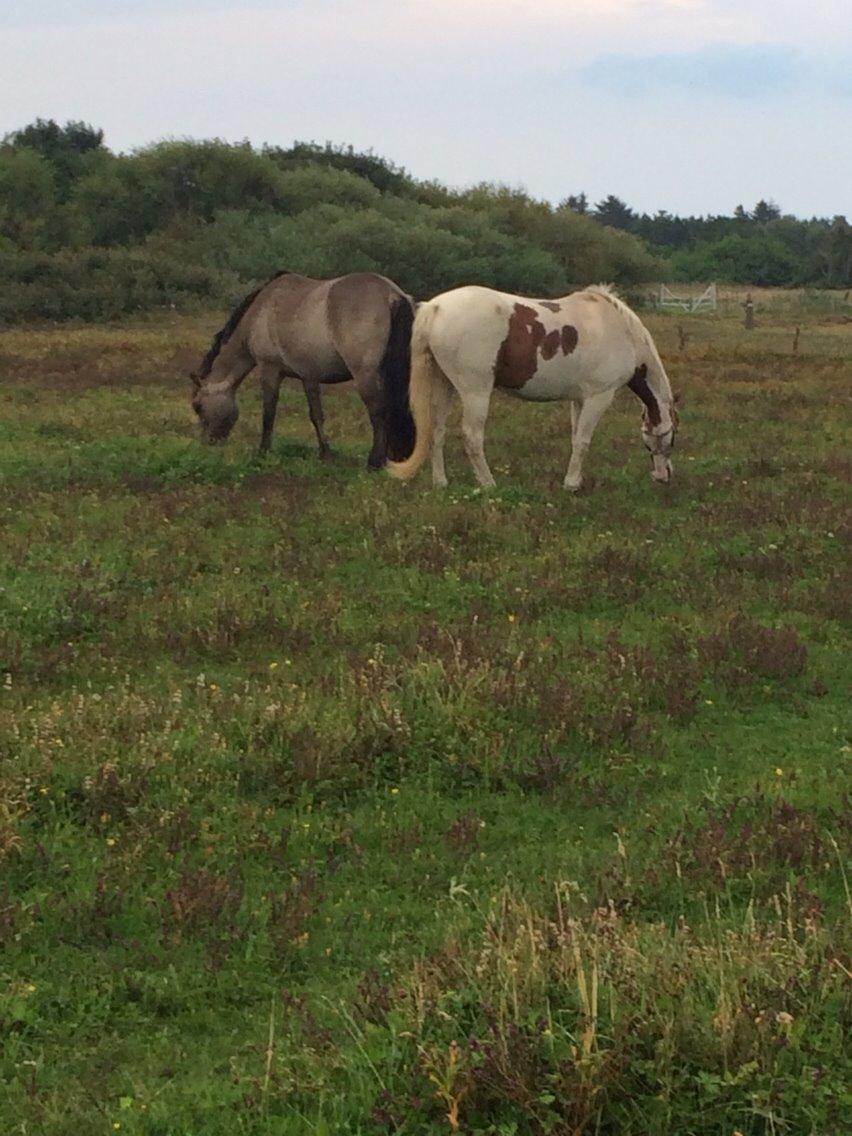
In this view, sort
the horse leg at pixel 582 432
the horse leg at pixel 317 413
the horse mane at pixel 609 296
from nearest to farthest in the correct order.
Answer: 1. the horse leg at pixel 582 432
2. the horse mane at pixel 609 296
3. the horse leg at pixel 317 413

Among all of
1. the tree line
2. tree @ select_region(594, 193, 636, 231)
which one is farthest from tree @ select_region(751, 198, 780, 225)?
the tree line

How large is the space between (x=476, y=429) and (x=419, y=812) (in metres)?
7.68

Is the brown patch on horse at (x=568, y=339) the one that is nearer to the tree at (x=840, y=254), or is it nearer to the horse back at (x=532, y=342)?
the horse back at (x=532, y=342)

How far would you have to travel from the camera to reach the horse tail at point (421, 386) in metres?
12.6

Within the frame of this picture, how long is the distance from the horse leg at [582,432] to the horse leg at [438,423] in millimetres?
1323

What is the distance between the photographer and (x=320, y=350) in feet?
46.2

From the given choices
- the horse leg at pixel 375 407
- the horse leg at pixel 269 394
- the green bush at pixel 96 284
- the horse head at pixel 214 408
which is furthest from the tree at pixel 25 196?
the horse leg at pixel 375 407

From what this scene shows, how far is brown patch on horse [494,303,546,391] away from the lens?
12758 mm

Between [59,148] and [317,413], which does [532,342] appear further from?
[59,148]

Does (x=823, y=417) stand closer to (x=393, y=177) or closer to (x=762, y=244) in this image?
(x=393, y=177)

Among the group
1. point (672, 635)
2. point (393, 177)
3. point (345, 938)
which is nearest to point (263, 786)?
point (345, 938)

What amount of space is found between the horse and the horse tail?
767 mm

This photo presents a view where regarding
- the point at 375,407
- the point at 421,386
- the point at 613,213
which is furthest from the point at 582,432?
the point at 613,213

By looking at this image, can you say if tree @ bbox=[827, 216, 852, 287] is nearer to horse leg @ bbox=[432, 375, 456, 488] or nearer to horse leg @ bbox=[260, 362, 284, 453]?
horse leg @ bbox=[260, 362, 284, 453]
